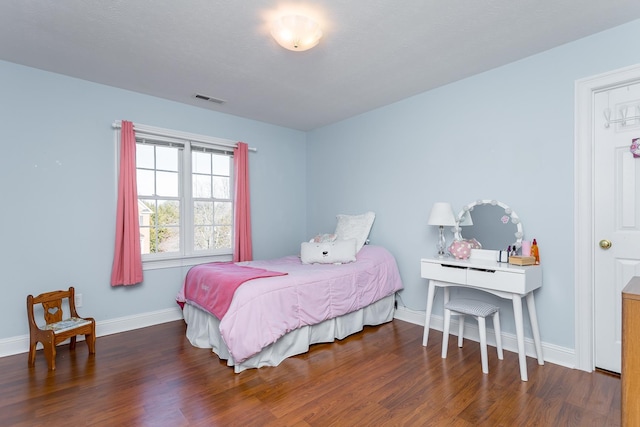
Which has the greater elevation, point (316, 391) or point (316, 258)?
point (316, 258)

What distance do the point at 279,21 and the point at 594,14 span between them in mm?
2034

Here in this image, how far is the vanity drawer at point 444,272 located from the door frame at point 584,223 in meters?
0.78

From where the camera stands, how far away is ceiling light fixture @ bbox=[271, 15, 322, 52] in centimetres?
202

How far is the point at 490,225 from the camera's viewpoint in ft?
9.32

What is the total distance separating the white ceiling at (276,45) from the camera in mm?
1970

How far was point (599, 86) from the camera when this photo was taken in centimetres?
227

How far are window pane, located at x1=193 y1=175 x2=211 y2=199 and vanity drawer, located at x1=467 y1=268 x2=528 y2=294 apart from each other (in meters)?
2.99

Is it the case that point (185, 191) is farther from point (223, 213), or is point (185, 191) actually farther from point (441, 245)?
point (441, 245)

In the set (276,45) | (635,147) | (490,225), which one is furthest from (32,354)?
(635,147)

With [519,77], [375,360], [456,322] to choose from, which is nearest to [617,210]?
[519,77]

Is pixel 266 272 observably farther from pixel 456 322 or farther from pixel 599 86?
pixel 599 86

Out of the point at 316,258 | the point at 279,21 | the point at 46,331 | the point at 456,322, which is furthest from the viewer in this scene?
the point at 316,258

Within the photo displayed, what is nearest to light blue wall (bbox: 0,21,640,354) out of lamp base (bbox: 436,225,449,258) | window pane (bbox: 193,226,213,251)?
lamp base (bbox: 436,225,449,258)

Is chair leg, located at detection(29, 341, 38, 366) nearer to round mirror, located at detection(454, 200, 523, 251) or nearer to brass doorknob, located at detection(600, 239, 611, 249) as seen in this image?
round mirror, located at detection(454, 200, 523, 251)
